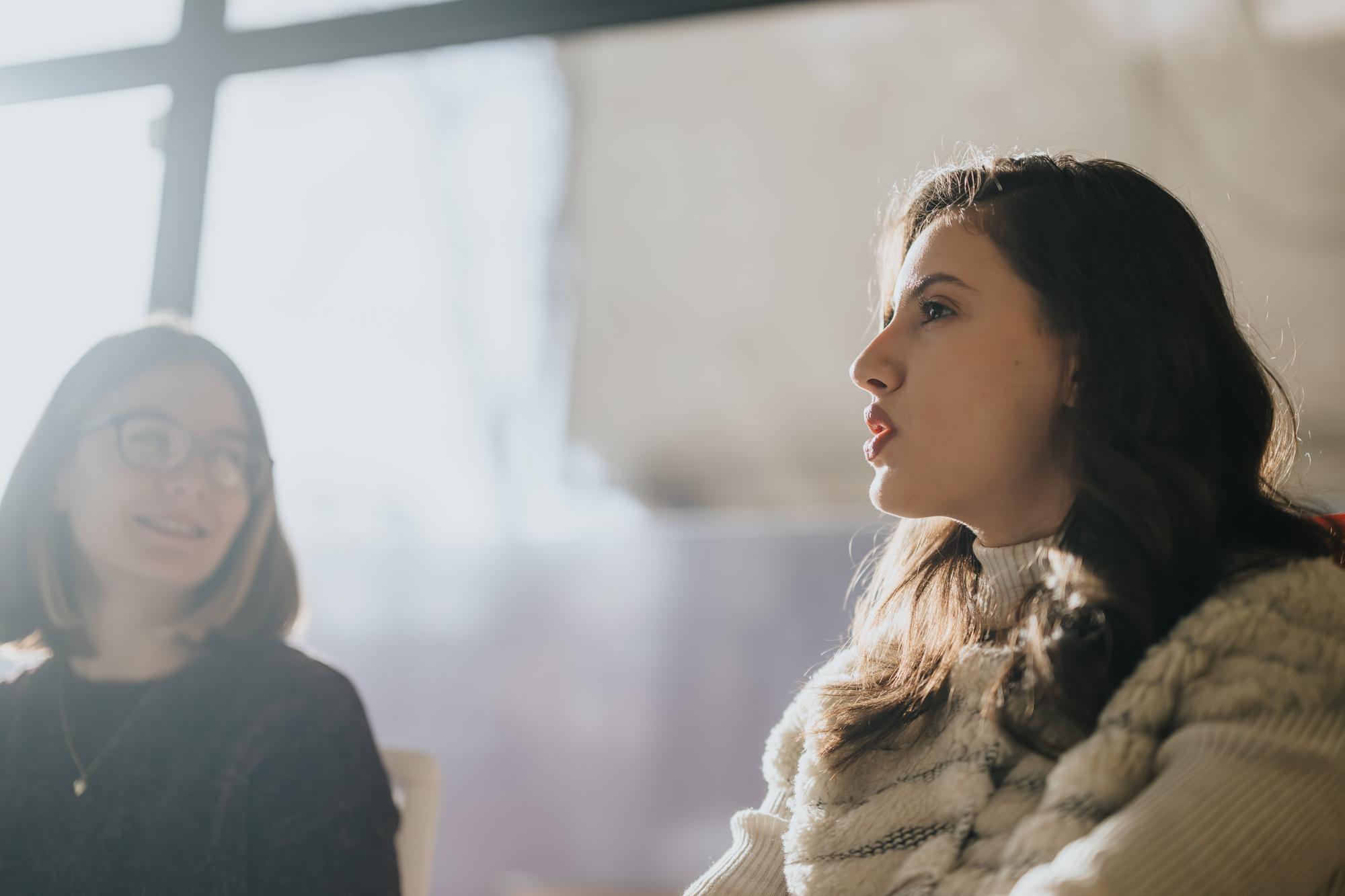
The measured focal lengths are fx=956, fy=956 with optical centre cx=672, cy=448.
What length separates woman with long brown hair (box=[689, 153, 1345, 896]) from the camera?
0.66 metres

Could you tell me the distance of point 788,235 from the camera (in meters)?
2.84

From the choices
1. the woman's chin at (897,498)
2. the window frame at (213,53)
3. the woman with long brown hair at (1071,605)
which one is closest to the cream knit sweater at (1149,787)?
the woman with long brown hair at (1071,605)

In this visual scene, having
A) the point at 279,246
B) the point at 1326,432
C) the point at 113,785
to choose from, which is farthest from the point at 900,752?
the point at 279,246

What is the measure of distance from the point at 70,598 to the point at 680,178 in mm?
2126

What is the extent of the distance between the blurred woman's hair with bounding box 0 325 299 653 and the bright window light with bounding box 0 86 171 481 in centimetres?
55

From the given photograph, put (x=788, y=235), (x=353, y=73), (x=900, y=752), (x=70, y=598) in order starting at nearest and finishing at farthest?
1. (x=900, y=752)
2. (x=70, y=598)
3. (x=353, y=73)
4. (x=788, y=235)

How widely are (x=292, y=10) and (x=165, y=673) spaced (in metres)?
1.44

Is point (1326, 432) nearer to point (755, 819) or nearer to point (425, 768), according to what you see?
point (755, 819)

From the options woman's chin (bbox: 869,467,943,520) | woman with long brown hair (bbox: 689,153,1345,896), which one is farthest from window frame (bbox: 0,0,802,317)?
woman's chin (bbox: 869,467,943,520)

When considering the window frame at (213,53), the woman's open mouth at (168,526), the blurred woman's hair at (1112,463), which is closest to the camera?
the blurred woman's hair at (1112,463)

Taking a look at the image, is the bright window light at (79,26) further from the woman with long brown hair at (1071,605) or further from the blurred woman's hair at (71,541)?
the woman with long brown hair at (1071,605)

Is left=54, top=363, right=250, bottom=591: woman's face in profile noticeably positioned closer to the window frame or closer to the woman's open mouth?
the woman's open mouth

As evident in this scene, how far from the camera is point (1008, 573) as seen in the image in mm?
918

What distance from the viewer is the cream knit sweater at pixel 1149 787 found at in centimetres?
62
